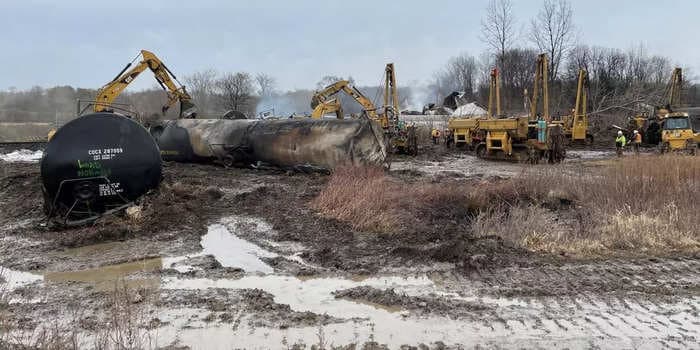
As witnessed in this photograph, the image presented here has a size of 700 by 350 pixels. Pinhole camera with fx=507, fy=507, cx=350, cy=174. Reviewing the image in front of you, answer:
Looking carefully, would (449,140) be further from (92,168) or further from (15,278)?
(15,278)

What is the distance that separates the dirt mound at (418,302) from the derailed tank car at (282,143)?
357 inches

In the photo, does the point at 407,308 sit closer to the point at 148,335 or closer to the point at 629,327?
the point at 629,327

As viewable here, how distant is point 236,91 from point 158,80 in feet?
125

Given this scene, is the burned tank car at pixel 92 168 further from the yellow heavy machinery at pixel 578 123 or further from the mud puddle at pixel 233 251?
the yellow heavy machinery at pixel 578 123

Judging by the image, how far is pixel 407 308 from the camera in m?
5.15

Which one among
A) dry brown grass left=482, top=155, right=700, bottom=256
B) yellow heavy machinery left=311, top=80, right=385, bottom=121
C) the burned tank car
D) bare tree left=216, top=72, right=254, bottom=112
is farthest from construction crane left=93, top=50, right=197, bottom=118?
bare tree left=216, top=72, right=254, bottom=112

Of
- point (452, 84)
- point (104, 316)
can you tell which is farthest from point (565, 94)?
point (104, 316)

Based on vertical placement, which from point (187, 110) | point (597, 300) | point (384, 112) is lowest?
point (597, 300)

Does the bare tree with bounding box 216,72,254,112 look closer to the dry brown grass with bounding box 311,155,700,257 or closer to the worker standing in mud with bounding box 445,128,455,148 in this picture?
the worker standing in mud with bounding box 445,128,455,148

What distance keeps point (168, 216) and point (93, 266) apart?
2359mm

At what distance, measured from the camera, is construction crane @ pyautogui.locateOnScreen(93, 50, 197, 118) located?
19406mm

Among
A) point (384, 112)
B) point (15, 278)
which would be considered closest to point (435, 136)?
point (384, 112)

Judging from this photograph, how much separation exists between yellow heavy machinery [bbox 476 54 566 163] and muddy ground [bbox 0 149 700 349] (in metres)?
12.2

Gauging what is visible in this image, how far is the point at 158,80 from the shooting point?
20.7m
